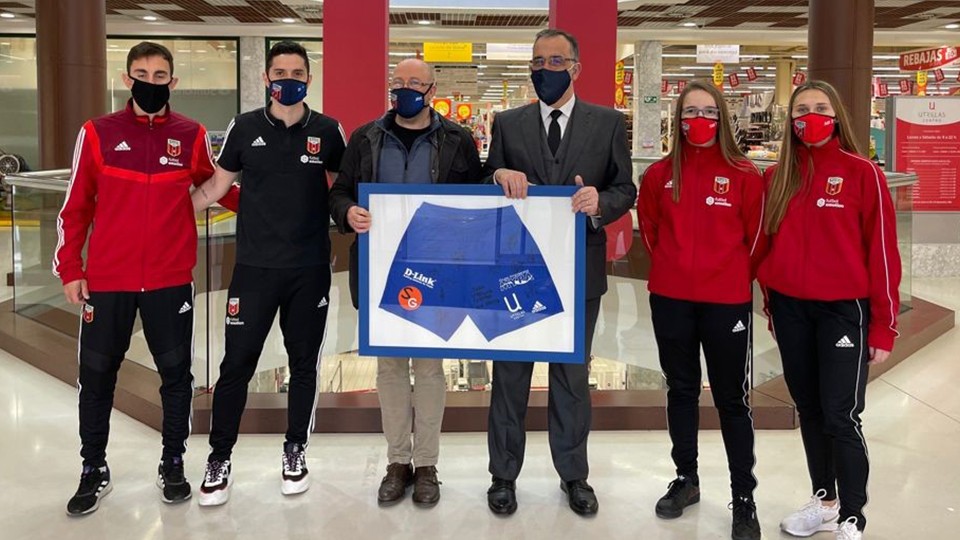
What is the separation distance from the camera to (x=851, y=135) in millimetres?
2783

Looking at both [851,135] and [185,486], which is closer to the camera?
[851,135]

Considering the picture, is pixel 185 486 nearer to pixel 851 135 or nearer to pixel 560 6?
pixel 851 135

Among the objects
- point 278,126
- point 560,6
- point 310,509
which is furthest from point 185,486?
point 560,6

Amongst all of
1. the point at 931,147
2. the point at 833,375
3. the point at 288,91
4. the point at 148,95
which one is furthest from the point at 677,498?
the point at 931,147

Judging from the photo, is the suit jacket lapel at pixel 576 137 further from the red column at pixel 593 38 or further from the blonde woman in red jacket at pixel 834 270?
the red column at pixel 593 38

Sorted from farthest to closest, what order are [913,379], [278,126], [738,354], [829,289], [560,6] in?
[560,6], [913,379], [278,126], [738,354], [829,289]

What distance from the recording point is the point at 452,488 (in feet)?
11.2

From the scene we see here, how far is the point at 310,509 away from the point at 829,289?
199 cm

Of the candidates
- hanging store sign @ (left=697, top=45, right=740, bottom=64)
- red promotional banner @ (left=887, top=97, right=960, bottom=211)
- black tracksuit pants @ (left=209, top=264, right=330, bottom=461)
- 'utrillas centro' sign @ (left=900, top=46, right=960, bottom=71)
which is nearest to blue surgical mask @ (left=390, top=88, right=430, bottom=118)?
black tracksuit pants @ (left=209, top=264, right=330, bottom=461)

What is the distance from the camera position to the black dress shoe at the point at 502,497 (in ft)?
10.4

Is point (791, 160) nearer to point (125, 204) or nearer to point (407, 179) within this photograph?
point (407, 179)

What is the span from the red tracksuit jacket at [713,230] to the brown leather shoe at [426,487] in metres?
1.14

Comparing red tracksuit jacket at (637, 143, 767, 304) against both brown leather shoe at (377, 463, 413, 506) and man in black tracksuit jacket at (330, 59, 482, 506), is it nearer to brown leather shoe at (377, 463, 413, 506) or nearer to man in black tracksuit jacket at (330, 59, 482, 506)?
man in black tracksuit jacket at (330, 59, 482, 506)

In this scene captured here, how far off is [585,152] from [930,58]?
625 inches
